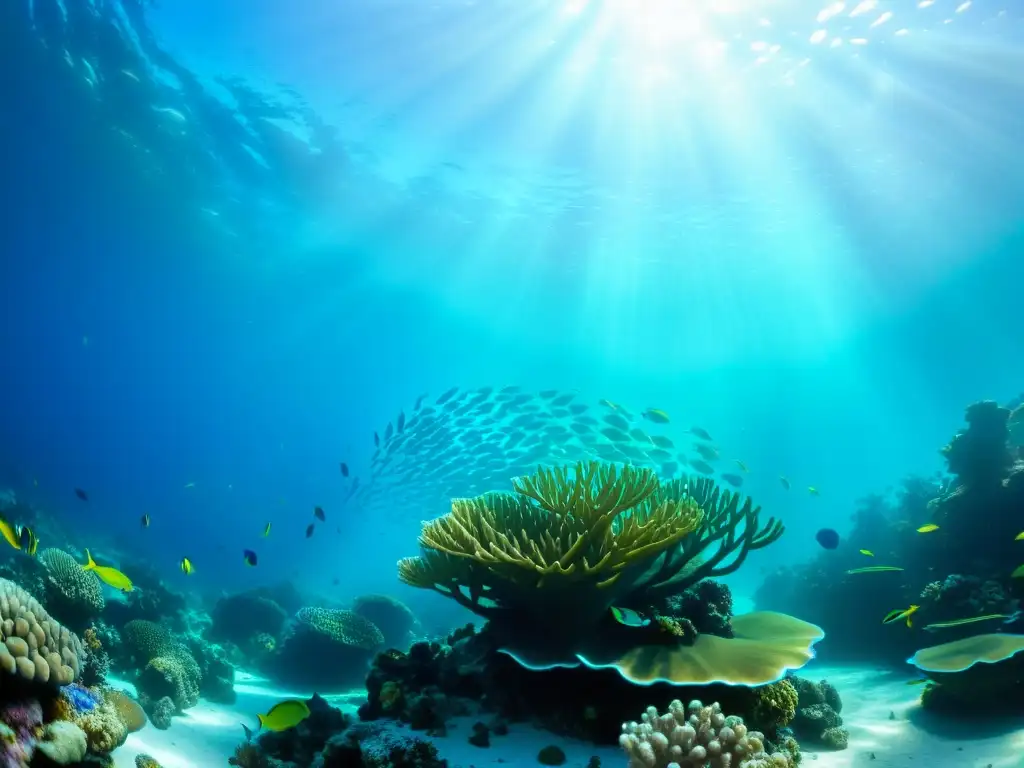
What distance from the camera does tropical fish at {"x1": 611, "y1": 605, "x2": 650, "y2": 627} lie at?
14.6 ft

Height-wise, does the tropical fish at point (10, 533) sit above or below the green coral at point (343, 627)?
below

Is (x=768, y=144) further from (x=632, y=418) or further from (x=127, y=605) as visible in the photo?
(x=127, y=605)

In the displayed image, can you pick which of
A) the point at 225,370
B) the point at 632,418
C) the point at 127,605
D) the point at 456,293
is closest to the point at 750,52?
the point at 632,418

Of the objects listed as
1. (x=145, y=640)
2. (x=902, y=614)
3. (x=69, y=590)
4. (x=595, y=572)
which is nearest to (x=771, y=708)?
(x=595, y=572)

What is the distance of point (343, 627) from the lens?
37.2 feet

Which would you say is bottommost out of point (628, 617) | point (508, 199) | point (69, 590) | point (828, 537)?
point (628, 617)

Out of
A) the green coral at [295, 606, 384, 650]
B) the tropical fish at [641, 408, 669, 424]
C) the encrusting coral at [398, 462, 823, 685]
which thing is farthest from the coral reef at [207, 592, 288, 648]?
the encrusting coral at [398, 462, 823, 685]

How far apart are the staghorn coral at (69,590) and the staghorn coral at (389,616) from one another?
740 cm

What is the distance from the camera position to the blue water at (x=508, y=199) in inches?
779

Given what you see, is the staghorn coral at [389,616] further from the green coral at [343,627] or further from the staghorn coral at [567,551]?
the staghorn coral at [567,551]

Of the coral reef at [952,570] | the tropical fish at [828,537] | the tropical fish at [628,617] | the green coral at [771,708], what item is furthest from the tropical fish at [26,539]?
the tropical fish at [828,537]

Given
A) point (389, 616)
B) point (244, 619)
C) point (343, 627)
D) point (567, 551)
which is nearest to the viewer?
point (567, 551)

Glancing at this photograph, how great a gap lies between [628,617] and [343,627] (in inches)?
345

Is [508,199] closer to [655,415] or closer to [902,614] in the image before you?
[655,415]
